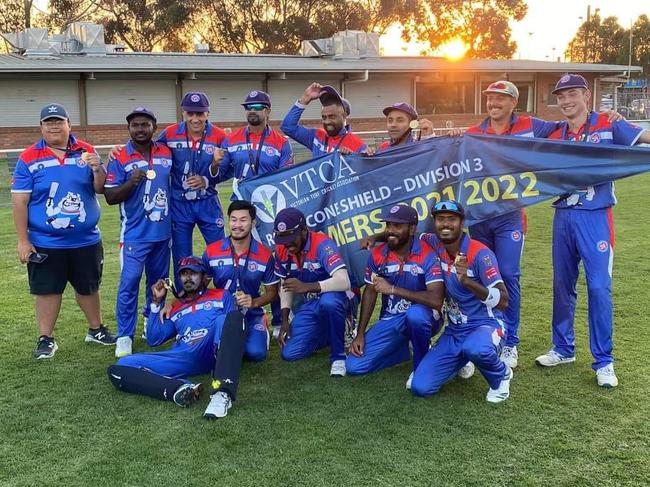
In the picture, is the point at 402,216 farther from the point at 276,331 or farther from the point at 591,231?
the point at 276,331

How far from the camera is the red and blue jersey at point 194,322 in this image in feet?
16.2

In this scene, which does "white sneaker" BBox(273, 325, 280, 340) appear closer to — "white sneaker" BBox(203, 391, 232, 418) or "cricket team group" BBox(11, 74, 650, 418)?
"cricket team group" BBox(11, 74, 650, 418)

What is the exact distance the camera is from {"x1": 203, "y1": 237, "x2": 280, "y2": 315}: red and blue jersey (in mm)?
5246

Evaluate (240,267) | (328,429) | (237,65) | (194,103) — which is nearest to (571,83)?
(240,267)

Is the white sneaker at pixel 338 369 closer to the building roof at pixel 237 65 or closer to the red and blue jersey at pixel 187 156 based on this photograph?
the red and blue jersey at pixel 187 156

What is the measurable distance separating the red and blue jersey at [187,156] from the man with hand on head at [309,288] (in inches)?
44.7

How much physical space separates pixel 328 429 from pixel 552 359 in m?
2.02

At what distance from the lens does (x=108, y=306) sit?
7094 mm

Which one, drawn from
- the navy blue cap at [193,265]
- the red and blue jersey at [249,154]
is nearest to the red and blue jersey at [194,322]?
the navy blue cap at [193,265]

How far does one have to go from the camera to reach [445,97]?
91.4 feet

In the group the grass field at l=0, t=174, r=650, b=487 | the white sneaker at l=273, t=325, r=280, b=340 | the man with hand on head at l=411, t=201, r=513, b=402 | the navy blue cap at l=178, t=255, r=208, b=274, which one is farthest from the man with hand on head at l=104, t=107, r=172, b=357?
the man with hand on head at l=411, t=201, r=513, b=402

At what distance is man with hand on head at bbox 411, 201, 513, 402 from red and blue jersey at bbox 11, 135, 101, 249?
2.97 meters

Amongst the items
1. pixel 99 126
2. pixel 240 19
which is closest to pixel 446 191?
pixel 99 126

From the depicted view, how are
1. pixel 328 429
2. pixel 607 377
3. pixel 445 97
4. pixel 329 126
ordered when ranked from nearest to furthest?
pixel 328 429, pixel 607 377, pixel 329 126, pixel 445 97
